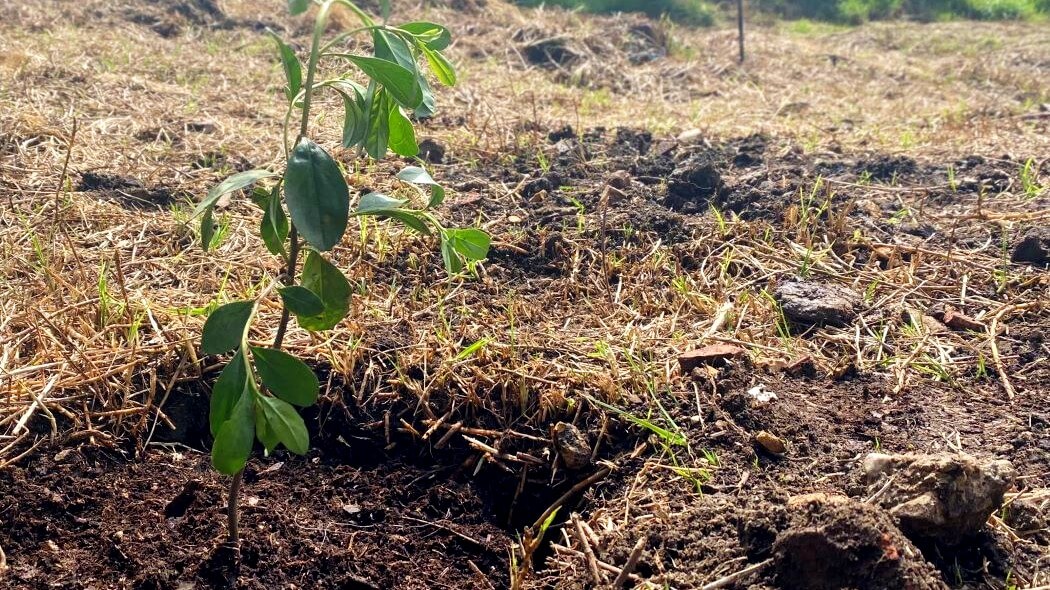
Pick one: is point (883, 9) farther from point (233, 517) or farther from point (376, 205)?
point (233, 517)

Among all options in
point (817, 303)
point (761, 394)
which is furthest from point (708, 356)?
point (817, 303)

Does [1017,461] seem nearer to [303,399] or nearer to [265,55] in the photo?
[303,399]

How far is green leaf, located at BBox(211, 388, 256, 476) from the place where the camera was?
1262mm

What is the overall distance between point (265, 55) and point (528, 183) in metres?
2.64

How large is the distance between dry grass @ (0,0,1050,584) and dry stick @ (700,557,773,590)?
589 millimetres

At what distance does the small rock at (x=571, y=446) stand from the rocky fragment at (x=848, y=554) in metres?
0.53

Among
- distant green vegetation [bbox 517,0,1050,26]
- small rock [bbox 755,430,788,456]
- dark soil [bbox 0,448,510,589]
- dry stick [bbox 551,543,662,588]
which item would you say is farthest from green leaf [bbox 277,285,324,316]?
distant green vegetation [bbox 517,0,1050,26]

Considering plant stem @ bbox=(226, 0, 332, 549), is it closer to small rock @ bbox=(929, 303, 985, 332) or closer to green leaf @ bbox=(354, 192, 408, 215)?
green leaf @ bbox=(354, 192, 408, 215)

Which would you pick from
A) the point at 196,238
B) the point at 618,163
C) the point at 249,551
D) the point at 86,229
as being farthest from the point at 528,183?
the point at 249,551

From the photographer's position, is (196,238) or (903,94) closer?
(196,238)

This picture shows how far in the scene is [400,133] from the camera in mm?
1492

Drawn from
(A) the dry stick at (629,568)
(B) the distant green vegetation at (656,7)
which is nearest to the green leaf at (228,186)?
(A) the dry stick at (629,568)

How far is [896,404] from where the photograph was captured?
204 centimetres

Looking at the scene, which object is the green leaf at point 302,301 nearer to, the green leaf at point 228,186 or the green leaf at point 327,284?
the green leaf at point 327,284
